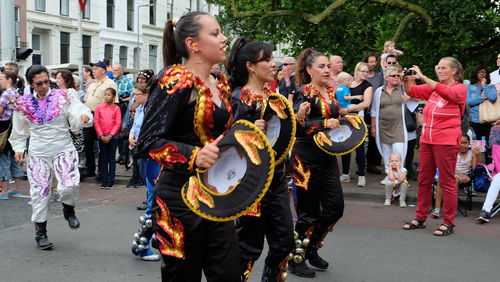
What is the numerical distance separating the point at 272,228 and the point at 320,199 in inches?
41.7

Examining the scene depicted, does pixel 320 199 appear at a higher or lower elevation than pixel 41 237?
higher

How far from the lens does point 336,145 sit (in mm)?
5434

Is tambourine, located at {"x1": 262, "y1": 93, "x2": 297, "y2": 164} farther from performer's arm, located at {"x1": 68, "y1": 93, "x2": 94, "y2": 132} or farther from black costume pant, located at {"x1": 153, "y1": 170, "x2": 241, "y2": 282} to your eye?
performer's arm, located at {"x1": 68, "y1": 93, "x2": 94, "y2": 132}

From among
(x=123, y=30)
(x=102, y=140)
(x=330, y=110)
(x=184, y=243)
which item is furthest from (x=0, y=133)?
(x=123, y=30)

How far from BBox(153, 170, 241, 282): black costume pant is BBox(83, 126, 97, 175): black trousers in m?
Result: 8.84

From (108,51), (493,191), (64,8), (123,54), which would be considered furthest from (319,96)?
(123,54)

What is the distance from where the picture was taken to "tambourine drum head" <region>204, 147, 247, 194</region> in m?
2.93

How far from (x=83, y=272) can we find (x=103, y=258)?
1.57 feet

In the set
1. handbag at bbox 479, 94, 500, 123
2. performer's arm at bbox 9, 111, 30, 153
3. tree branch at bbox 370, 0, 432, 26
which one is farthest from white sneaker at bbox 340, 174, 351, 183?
performer's arm at bbox 9, 111, 30, 153

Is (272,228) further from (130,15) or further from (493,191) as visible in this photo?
(130,15)

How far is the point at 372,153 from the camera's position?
11508 mm

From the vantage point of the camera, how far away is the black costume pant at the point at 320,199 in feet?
17.9

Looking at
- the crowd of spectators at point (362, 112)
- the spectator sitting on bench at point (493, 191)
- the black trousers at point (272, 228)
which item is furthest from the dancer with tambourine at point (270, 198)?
the spectator sitting on bench at point (493, 191)

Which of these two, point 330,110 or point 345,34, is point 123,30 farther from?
point 330,110
